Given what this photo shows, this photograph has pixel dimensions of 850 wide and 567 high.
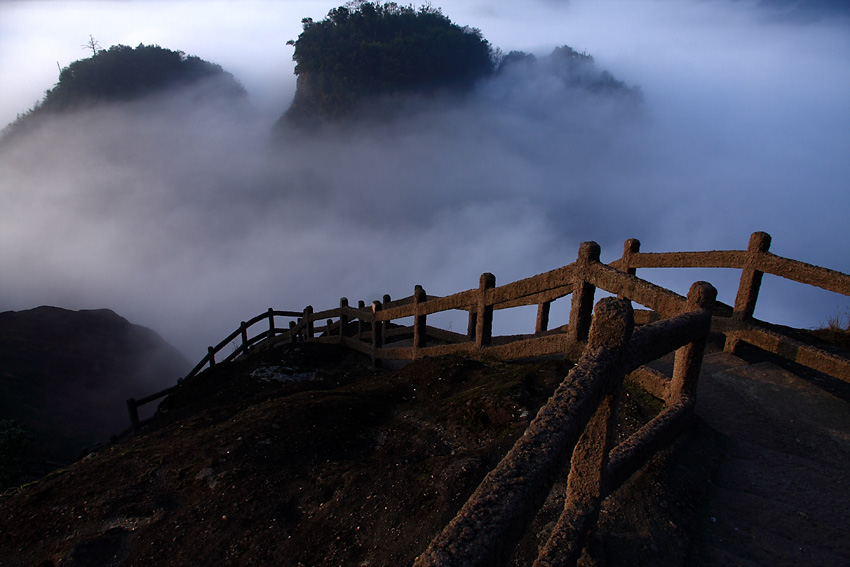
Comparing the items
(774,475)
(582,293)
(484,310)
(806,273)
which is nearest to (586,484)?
(774,475)

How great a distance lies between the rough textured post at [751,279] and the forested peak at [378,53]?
3117 inches

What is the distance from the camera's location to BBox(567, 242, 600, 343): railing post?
4793 mm

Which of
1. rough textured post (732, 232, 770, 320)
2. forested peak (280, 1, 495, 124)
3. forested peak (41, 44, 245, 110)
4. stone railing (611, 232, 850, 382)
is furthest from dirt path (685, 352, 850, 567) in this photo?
forested peak (41, 44, 245, 110)

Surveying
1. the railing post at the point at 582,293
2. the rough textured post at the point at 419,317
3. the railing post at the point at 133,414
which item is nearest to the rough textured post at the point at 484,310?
the rough textured post at the point at 419,317

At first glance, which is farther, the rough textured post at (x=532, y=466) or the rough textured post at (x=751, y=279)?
the rough textured post at (x=751, y=279)

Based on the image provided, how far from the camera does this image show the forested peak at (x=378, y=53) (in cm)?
7488

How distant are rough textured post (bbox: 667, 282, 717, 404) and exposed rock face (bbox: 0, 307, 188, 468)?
22560 millimetres

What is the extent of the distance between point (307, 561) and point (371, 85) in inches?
3438

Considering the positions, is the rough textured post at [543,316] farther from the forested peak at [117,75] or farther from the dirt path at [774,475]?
the forested peak at [117,75]

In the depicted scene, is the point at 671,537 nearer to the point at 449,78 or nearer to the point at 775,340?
the point at 775,340

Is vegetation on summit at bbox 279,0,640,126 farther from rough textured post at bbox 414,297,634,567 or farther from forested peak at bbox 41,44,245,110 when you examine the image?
rough textured post at bbox 414,297,634,567

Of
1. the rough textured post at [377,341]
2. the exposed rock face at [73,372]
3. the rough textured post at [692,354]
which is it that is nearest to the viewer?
the rough textured post at [692,354]

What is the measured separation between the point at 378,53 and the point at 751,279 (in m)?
80.4

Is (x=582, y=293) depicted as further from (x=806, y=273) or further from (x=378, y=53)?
(x=378, y=53)
